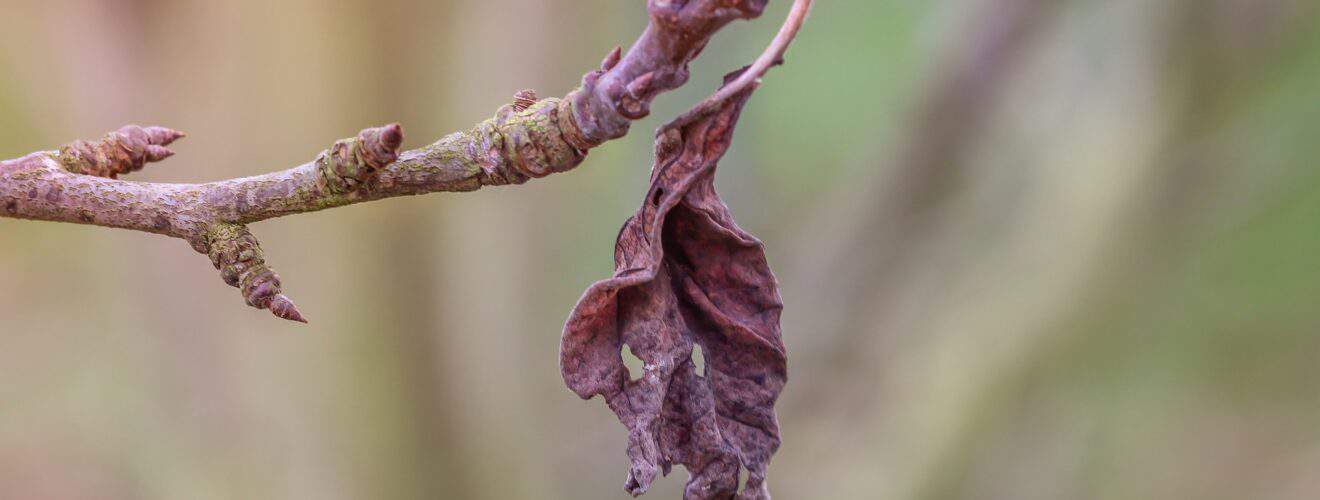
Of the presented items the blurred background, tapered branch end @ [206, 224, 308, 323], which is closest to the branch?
tapered branch end @ [206, 224, 308, 323]

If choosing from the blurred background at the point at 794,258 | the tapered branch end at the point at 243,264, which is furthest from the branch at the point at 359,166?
the blurred background at the point at 794,258

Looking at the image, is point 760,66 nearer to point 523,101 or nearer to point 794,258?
point 523,101

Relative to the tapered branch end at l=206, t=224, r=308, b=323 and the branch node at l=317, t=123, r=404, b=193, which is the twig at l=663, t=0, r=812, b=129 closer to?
the branch node at l=317, t=123, r=404, b=193

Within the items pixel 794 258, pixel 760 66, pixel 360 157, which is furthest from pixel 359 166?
pixel 794 258

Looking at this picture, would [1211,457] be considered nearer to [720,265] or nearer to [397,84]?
[720,265]

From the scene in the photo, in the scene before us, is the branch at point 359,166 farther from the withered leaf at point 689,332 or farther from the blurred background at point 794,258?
the blurred background at point 794,258
